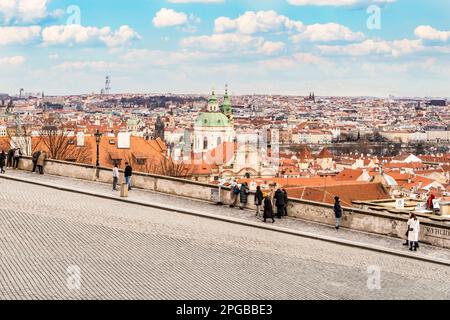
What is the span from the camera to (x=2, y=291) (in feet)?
32.3

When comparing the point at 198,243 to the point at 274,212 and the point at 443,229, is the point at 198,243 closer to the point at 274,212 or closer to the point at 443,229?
the point at 274,212

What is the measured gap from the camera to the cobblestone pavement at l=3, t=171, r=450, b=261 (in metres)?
13.8

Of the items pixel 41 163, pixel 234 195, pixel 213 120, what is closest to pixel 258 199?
pixel 234 195

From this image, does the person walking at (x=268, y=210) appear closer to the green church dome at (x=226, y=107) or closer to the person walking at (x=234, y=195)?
the person walking at (x=234, y=195)

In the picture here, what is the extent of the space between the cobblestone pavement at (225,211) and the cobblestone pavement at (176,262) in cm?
65

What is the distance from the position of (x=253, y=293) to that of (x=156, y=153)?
113 ft

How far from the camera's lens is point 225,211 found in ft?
54.4

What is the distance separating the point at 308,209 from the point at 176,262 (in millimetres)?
4627

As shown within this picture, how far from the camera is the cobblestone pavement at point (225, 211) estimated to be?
13.8m

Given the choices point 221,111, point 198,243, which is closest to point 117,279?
point 198,243

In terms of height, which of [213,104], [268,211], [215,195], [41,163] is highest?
[213,104]

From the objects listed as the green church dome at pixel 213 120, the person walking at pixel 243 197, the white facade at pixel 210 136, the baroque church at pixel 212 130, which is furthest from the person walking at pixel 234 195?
the green church dome at pixel 213 120

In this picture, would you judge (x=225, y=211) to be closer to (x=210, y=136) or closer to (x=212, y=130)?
(x=210, y=136)

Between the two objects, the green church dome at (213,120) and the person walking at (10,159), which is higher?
the green church dome at (213,120)
